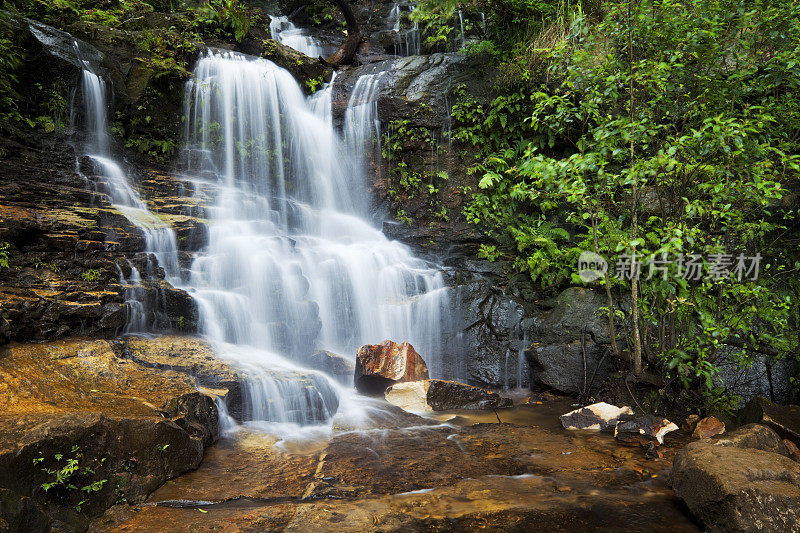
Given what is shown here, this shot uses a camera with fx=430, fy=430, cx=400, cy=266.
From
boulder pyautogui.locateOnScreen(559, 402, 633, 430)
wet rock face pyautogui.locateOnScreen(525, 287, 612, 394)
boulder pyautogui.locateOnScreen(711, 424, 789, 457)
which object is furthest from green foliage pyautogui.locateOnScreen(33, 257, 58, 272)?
boulder pyautogui.locateOnScreen(711, 424, 789, 457)

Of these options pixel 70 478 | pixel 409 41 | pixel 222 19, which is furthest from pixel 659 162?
pixel 409 41

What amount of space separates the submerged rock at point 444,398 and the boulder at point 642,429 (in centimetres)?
154

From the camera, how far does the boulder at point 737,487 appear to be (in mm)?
2654

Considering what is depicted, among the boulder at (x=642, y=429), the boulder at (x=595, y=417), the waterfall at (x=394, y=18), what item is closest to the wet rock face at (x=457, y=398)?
the boulder at (x=595, y=417)

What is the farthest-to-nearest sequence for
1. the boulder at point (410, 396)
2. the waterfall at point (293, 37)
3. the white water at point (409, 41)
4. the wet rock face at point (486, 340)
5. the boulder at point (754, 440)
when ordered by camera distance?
1. the waterfall at point (293, 37)
2. the white water at point (409, 41)
3. the wet rock face at point (486, 340)
4. the boulder at point (410, 396)
5. the boulder at point (754, 440)

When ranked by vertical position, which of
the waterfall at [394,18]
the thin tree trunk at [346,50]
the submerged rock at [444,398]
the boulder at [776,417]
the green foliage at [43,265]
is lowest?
the submerged rock at [444,398]

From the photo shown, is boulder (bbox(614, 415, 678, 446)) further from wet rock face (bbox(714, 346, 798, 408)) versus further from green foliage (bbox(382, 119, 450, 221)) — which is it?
green foliage (bbox(382, 119, 450, 221))

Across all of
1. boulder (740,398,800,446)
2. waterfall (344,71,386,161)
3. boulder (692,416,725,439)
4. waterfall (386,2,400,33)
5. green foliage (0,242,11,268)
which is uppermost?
waterfall (386,2,400,33)

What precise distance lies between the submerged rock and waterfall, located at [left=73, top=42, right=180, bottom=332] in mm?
3697

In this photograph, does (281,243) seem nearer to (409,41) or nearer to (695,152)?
(695,152)

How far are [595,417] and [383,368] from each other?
9.27ft

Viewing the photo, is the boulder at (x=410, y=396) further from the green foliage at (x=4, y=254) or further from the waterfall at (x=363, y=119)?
the waterfall at (x=363, y=119)

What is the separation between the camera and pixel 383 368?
6.24m

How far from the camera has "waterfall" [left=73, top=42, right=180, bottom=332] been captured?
5.90 metres
